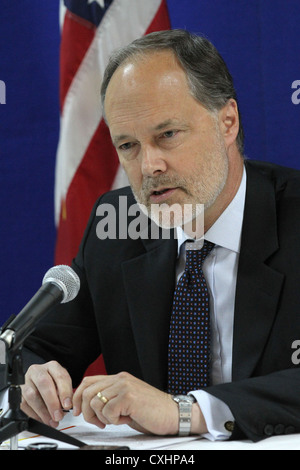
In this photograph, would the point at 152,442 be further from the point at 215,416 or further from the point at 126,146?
the point at 126,146

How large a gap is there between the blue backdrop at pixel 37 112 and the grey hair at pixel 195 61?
94cm

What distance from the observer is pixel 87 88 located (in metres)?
3.12

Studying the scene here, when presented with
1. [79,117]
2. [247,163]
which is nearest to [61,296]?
[247,163]

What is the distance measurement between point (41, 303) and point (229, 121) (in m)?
1.14

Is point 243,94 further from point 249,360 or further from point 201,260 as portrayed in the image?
point 249,360

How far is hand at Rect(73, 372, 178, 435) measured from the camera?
5.19ft

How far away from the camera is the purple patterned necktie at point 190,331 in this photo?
2.08m

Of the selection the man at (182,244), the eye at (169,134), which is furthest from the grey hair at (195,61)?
the eye at (169,134)

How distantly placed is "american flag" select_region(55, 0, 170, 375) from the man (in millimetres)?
800

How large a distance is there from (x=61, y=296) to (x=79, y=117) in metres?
1.83

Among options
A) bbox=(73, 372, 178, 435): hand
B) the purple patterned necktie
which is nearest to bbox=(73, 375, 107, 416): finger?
bbox=(73, 372, 178, 435): hand

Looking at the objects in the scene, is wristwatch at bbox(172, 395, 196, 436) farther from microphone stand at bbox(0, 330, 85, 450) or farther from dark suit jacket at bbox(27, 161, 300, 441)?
microphone stand at bbox(0, 330, 85, 450)

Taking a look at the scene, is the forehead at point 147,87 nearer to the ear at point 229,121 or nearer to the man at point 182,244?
the man at point 182,244

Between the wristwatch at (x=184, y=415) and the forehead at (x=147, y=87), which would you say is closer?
the wristwatch at (x=184, y=415)
